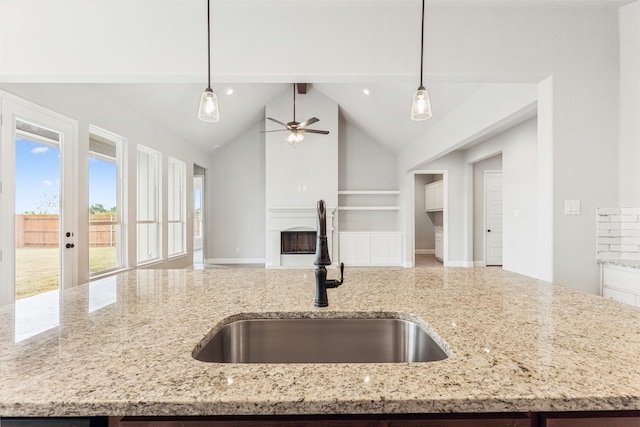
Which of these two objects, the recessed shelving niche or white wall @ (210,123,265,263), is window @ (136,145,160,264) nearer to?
white wall @ (210,123,265,263)

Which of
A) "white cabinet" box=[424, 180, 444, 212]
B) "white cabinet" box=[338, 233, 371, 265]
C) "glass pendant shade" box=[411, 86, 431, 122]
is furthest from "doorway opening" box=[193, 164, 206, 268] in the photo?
"glass pendant shade" box=[411, 86, 431, 122]

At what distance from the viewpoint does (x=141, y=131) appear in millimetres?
4711

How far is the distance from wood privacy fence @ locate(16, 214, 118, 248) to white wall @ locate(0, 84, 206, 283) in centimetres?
22

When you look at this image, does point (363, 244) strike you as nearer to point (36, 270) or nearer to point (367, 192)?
point (367, 192)

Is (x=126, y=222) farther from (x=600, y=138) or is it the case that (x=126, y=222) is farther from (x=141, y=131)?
(x=600, y=138)

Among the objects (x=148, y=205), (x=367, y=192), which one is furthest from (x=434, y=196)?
(x=148, y=205)

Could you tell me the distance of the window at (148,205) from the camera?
16.0ft

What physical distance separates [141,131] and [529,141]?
18.2 feet

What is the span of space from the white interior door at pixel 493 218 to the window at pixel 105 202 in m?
6.49

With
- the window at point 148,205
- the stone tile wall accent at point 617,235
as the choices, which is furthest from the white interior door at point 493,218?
the window at point 148,205

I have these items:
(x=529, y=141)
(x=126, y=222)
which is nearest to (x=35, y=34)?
(x=126, y=222)

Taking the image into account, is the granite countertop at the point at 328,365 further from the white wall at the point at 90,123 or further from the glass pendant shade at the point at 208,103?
the white wall at the point at 90,123

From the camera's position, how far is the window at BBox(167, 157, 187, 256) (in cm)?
597

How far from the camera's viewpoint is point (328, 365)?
67 centimetres
